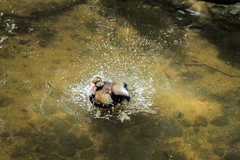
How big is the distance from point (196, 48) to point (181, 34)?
0.46 m

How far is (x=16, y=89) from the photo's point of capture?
11.9ft

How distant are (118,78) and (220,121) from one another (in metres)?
1.63

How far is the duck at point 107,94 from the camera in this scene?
10.6 ft

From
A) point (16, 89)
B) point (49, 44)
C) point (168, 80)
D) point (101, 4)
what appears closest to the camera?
point (16, 89)

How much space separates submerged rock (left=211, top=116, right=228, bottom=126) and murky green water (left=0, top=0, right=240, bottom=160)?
16 millimetres

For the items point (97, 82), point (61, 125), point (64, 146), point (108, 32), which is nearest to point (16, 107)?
Result: point (61, 125)

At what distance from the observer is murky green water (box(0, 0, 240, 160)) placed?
3.10 m

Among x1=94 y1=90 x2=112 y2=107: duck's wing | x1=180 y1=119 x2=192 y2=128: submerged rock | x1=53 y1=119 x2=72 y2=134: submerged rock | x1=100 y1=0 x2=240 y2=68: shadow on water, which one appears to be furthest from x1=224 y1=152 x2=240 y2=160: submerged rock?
x1=53 y1=119 x2=72 y2=134: submerged rock

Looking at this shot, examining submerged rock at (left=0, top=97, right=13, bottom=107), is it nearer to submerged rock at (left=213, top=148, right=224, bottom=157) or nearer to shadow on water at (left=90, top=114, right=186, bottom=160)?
shadow on water at (left=90, top=114, right=186, bottom=160)

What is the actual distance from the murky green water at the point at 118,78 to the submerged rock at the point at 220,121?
16 mm

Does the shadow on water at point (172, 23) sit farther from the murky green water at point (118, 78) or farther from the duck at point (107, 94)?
the duck at point (107, 94)

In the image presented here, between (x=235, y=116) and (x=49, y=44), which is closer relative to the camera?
(x=235, y=116)

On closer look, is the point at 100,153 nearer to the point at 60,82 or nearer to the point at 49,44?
the point at 60,82

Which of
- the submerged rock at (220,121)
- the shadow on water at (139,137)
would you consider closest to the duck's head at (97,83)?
the shadow on water at (139,137)
